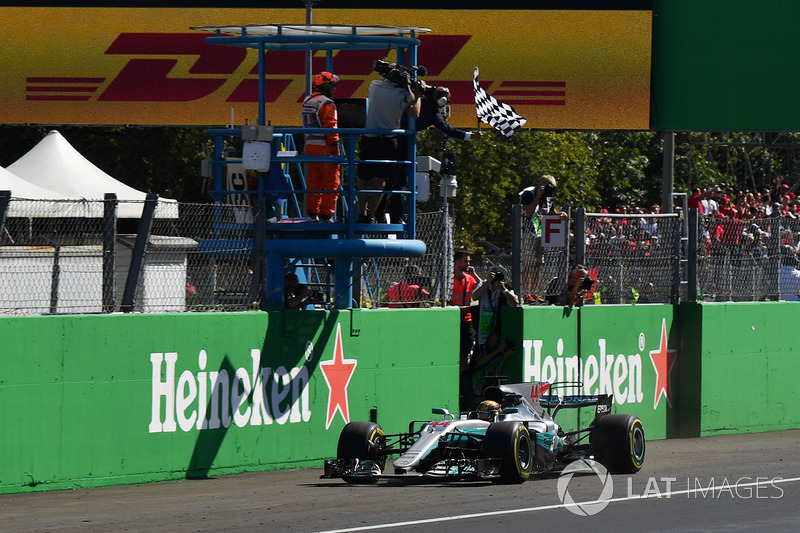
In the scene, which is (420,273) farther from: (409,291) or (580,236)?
(580,236)

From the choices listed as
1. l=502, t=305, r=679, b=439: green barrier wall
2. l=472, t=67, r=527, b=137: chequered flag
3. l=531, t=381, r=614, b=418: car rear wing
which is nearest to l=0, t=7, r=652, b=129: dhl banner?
l=472, t=67, r=527, b=137: chequered flag

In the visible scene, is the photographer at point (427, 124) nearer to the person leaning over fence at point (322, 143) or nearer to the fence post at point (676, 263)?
the person leaning over fence at point (322, 143)

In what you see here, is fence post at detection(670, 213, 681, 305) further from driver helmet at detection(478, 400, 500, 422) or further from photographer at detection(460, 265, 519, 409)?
driver helmet at detection(478, 400, 500, 422)

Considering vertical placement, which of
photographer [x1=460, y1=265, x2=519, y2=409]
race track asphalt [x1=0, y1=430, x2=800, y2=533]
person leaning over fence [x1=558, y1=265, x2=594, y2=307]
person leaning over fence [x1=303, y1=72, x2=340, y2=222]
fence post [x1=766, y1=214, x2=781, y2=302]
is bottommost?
race track asphalt [x1=0, y1=430, x2=800, y2=533]

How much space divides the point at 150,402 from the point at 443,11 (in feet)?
46.3

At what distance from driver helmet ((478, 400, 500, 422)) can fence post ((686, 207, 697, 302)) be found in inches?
233

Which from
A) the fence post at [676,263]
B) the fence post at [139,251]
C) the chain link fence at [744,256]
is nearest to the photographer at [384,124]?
the fence post at [139,251]

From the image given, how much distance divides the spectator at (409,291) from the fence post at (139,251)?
132 inches

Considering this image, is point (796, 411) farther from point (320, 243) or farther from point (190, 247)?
point (190, 247)

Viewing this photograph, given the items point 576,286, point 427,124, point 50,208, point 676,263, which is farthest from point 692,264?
point 50,208

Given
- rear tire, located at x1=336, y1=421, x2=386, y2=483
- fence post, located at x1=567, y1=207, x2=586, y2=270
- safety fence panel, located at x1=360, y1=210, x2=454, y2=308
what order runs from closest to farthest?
rear tire, located at x1=336, y1=421, x2=386, y2=483 < safety fence panel, located at x1=360, y1=210, x2=454, y2=308 < fence post, located at x1=567, y1=207, x2=586, y2=270

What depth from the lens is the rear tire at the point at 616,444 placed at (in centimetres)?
1345

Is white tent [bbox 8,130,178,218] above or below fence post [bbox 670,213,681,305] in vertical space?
above

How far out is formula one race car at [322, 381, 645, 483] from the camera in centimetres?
1249
